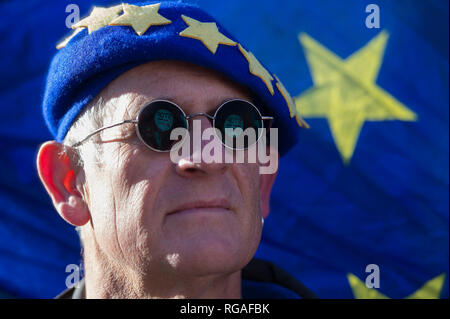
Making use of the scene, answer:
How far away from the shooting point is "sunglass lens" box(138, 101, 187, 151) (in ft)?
5.87

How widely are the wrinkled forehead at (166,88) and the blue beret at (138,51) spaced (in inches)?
1.7

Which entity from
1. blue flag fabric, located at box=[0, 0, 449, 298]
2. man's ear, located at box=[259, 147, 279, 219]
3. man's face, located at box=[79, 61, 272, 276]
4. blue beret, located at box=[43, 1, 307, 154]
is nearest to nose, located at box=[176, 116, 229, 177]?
man's face, located at box=[79, 61, 272, 276]

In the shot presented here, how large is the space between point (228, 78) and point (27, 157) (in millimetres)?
1665

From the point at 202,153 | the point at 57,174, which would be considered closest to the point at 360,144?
the point at 202,153

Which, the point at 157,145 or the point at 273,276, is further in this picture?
the point at 273,276

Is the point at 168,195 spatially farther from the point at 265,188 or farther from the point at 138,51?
the point at 265,188

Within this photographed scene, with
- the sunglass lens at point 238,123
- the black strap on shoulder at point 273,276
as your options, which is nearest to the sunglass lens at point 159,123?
the sunglass lens at point 238,123

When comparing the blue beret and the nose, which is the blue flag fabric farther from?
the nose

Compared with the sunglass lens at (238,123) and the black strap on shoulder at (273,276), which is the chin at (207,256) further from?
the black strap on shoulder at (273,276)

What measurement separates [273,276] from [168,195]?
3.62ft

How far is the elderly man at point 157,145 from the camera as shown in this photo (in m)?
1.78

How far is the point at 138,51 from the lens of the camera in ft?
5.99

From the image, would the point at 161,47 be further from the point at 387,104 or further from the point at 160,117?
the point at 387,104

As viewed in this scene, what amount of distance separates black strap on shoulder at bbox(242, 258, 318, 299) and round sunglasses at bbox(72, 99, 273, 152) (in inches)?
38.4
